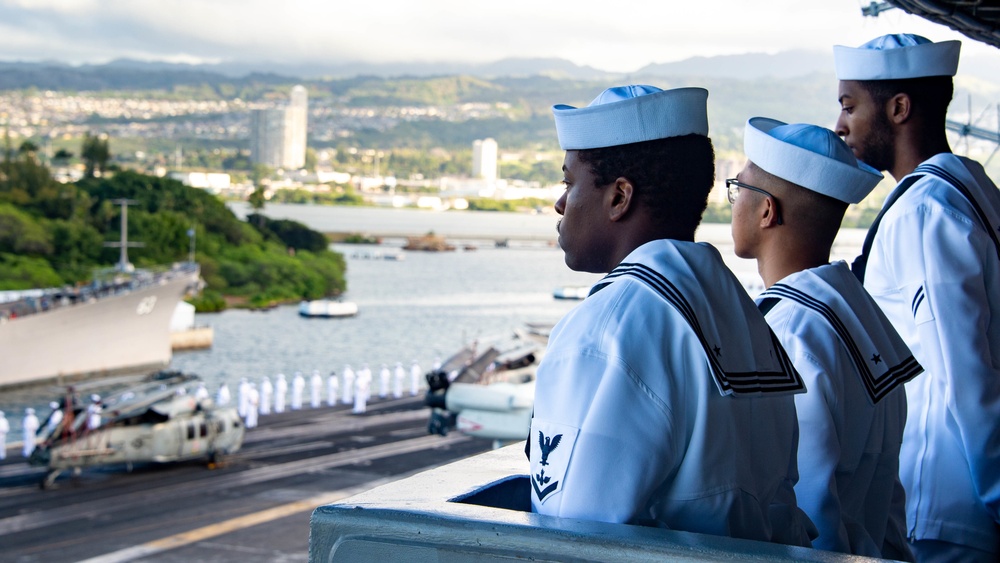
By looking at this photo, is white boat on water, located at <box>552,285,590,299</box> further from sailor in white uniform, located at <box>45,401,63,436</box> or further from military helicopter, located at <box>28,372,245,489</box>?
sailor in white uniform, located at <box>45,401,63,436</box>

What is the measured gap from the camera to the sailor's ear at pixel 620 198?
197 centimetres

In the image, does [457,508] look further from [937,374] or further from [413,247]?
[413,247]

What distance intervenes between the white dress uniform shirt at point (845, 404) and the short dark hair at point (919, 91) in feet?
3.16

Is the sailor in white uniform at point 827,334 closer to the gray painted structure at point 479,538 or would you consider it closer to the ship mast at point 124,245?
the gray painted structure at point 479,538

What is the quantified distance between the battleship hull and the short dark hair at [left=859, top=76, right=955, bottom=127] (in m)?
56.4

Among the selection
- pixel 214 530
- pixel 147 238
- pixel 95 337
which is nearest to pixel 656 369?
pixel 214 530

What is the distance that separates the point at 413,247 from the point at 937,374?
13686 centimetres

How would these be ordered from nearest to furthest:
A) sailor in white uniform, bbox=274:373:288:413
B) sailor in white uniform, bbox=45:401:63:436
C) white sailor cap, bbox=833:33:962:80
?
white sailor cap, bbox=833:33:962:80, sailor in white uniform, bbox=45:401:63:436, sailor in white uniform, bbox=274:373:288:413

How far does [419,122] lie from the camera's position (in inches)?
6230

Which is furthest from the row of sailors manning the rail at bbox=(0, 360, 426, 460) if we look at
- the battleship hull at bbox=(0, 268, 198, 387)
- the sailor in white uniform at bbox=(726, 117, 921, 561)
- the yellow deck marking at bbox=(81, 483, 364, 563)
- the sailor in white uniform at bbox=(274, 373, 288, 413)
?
the sailor in white uniform at bbox=(726, 117, 921, 561)

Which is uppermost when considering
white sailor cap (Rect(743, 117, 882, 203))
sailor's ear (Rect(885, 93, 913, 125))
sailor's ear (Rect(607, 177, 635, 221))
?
sailor's ear (Rect(885, 93, 913, 125))

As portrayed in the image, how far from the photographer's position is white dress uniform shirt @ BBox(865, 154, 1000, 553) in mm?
2873

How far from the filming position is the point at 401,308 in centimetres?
9631

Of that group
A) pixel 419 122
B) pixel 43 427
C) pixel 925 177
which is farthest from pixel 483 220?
pixel 925 177
